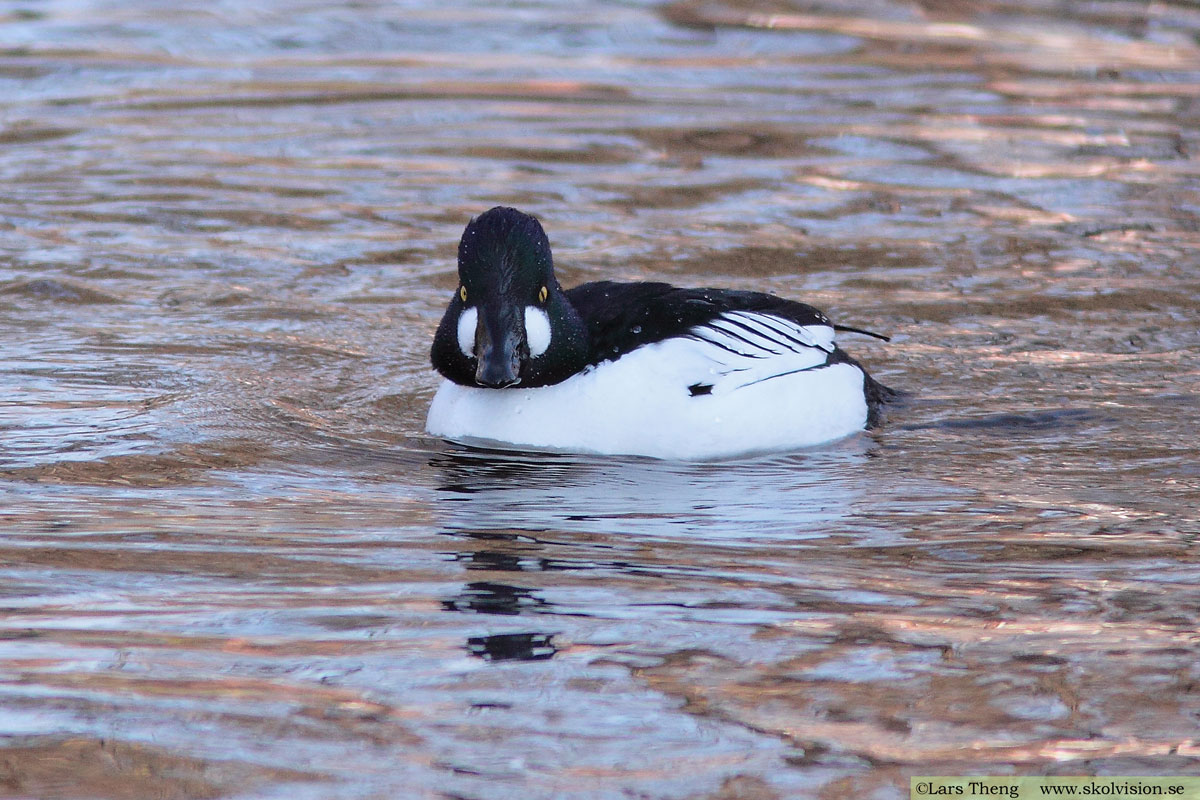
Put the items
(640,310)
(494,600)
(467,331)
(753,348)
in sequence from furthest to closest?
(753,348) → (640,310) → (467,331) → (494,600)

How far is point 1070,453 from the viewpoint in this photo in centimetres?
681

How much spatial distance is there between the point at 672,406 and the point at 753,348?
0.59m

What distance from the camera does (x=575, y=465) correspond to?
21.4ft

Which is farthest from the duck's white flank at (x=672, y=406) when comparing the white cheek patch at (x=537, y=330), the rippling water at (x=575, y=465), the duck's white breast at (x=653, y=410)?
the white cheek patch at (x=537, y=330)

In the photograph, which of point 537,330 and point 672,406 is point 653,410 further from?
point 537,330

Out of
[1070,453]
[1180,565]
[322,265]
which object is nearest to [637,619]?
[1180,565]

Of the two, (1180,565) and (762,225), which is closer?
(1180,565)

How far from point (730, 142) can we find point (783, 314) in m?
6.53

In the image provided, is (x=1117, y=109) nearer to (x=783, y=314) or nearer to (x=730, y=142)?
(x=730, y=142)

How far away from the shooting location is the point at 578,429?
660 centimetres

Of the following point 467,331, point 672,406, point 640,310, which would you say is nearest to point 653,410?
point 672,406

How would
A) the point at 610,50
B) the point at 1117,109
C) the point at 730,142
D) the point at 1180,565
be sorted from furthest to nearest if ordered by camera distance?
the point at 610,50 < the point at 1117,109 < the point at 730,142 < the point at 1180,565

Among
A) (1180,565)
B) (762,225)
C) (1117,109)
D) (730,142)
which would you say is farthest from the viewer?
(1117,109)

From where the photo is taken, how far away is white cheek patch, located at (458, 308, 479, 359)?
21.0 feet
